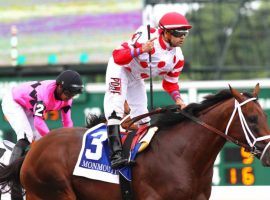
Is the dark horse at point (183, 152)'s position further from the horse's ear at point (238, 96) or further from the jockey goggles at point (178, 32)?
the jockey goggles at point (178, 32)

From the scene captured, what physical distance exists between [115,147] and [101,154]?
0.62ft

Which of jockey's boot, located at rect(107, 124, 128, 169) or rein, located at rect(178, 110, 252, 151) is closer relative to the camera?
rein, located at rect(178, 110, 252, 151)

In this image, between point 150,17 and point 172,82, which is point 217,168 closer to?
point 172,82

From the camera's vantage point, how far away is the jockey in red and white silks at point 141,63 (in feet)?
19.8

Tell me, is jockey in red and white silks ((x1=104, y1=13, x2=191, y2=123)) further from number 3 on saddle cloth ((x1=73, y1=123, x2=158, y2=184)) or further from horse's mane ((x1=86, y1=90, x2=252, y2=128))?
horse's mane ((x1=86, y1=90, x2=252, y2=128))

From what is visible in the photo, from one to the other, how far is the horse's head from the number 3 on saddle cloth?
2.15ft

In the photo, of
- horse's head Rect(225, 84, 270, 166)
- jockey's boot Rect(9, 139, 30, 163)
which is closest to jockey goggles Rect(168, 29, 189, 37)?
horse's head Rect(225, 84, 270, 166)

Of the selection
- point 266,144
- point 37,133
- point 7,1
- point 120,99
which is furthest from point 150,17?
point 266,144

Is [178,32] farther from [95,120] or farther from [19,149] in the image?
[19,149]

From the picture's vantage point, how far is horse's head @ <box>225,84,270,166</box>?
558 centimetres

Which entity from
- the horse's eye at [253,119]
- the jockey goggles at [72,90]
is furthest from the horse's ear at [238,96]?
the jockey goggles at [72,90]

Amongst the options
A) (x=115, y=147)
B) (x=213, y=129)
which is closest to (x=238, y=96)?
(x=213, y=129)

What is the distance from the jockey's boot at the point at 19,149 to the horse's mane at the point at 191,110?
1.36 metres

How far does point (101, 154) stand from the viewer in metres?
6.17
